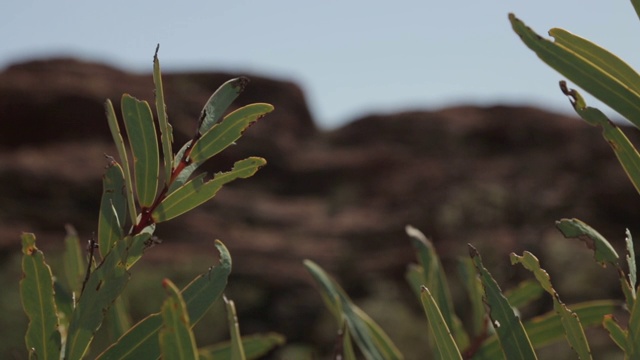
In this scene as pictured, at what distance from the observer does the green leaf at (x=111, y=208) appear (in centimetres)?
43

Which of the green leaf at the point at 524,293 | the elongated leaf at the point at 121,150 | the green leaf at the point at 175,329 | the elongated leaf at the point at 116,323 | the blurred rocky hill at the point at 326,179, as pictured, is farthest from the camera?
the blurred rocky hill at the point at 326,179

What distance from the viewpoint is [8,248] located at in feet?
29.1

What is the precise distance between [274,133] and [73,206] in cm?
416

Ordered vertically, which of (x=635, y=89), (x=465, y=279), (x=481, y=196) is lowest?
(x=481, y=196)

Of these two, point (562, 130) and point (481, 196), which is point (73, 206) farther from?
point (562, 130)

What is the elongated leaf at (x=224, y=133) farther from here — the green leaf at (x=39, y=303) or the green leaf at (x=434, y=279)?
the green leaf at (x=434, y=279)

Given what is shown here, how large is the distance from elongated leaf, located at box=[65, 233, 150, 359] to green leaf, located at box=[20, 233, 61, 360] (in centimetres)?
2

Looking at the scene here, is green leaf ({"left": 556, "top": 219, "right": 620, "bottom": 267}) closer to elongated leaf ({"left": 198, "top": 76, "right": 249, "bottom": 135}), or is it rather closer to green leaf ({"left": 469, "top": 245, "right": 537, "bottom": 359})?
green leaf ({"left": 469, "top": 245, "right": 537, "bottom": 359})

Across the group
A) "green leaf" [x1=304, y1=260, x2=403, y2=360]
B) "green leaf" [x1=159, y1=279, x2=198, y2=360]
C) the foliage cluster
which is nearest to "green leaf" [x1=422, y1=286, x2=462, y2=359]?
the foliage cluster

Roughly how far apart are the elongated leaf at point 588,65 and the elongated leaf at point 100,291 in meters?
0.20

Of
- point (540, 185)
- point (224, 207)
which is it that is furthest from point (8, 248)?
point (540, 185)

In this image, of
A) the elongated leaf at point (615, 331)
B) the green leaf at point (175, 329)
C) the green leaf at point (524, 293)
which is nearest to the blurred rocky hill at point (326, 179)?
the green leaf at point (524, 293)

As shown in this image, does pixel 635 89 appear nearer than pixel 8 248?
Yes

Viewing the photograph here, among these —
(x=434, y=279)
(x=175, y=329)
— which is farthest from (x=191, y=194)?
(x=434, y=279)
